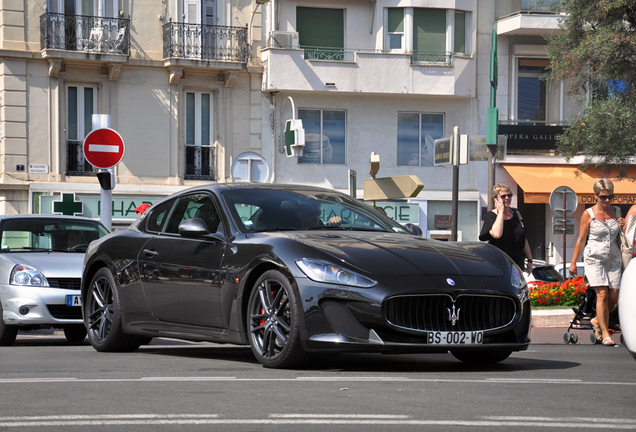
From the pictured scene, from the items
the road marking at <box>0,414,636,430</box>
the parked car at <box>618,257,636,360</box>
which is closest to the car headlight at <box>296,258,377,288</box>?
the parked car at <box>618,257,636,360</box>

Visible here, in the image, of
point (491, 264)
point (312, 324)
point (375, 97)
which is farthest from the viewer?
point (375, 97)

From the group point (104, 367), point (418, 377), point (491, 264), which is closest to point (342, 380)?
point (418, 377)

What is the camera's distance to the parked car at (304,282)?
22.4 feet

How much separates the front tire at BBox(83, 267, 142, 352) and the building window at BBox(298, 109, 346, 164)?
22244 millimetres

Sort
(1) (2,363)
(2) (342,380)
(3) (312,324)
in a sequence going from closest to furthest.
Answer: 1. (2) (342,380)
2. (3) (312,324)
3. (1) (2,363)

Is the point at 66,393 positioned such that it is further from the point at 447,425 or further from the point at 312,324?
the point at 447,425

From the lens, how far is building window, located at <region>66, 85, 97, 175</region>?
2973 centimetres

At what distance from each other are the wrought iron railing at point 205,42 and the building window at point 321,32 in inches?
69.7

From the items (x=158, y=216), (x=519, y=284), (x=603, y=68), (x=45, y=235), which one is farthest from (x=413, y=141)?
(x=519, y=284)

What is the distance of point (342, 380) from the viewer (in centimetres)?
635

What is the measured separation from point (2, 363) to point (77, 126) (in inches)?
881

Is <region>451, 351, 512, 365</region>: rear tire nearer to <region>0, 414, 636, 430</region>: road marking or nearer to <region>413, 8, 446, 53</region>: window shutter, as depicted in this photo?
<region>0, 414, 636, 430</region>: road marking

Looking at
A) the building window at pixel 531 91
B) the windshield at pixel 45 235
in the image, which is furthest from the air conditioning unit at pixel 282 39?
the windshield at pixel 45 235

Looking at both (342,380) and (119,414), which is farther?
(342,380)
